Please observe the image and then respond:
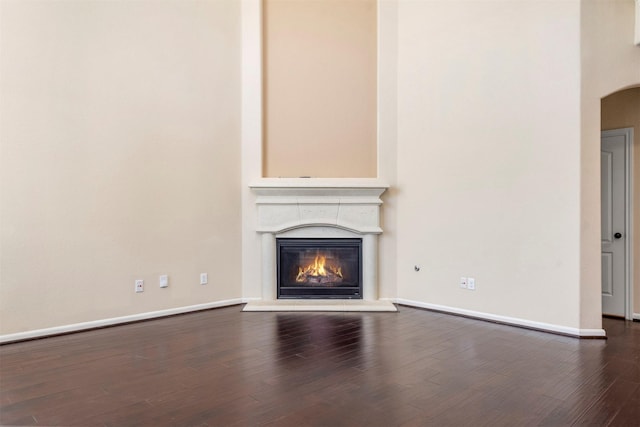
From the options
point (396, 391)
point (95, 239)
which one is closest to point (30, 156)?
point (95, 239)

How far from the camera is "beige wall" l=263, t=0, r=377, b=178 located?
481 cm

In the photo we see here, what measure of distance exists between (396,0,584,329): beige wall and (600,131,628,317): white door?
41.9 inches

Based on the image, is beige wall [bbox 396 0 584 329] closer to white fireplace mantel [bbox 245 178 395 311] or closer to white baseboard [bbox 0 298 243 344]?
white fireplace mantel [bbox 245 178 395 311]

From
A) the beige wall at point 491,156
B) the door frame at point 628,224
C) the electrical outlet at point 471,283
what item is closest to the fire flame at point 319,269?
the beige wall at point 491,156

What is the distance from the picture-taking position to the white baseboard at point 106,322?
3.30 metres

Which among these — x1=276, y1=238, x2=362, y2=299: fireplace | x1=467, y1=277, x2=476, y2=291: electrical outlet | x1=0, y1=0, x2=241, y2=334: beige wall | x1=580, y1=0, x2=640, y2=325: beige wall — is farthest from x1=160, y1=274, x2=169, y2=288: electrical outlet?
x1=580, y1=0, x2=640, y2=325: beige wall

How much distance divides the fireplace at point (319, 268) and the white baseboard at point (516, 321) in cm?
67

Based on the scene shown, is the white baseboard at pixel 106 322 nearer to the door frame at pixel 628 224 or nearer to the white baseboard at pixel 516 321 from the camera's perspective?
the white baseboard at pixel 516 321

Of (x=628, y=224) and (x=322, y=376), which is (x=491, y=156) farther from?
(x=322, y=376)

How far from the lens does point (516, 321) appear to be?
3734 millimetres

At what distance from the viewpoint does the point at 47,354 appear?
2.97 metres

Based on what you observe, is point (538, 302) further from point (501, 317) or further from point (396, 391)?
point (396, 391)

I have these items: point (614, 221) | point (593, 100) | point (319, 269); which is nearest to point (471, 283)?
point (614, 221)

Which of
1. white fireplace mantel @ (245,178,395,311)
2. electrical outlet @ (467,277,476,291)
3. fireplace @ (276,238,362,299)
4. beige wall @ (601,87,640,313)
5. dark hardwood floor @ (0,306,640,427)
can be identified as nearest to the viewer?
dark hardwood floor @ (0,306,640,427)
